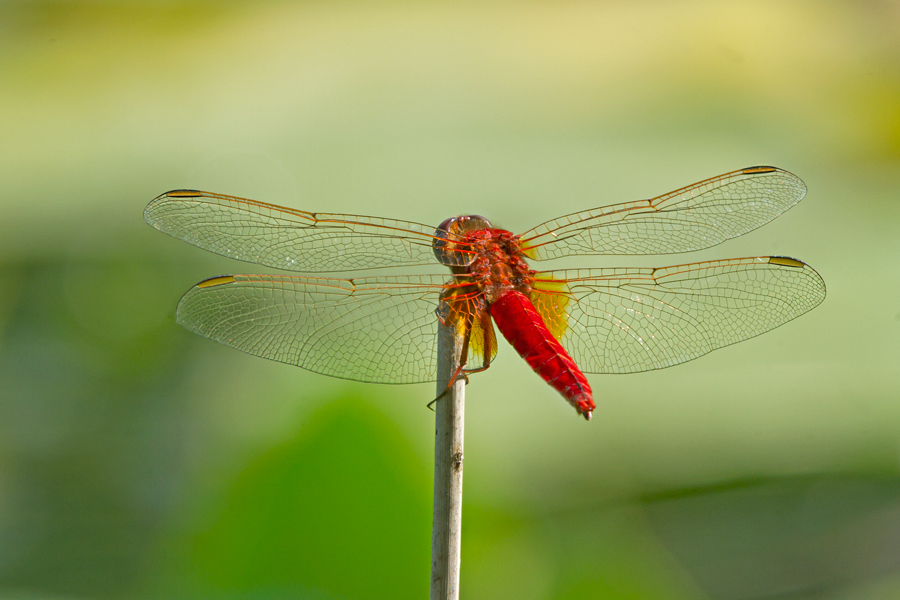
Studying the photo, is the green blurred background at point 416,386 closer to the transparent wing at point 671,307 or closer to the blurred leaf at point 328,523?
the blurred leaf at point 328,523

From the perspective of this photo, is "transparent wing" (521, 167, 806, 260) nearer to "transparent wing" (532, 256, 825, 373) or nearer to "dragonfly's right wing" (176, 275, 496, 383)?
"transparent wing" (532, 256, 825, 373)

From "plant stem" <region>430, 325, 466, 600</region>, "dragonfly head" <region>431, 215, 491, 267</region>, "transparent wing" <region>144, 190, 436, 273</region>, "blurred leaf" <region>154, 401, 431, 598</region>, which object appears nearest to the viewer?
"plant stem" <region>430, 325, 466, 600</region>

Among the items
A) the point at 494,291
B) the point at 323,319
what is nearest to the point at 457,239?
the point at 494,291

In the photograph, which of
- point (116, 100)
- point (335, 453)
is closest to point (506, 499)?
point (335, 453)

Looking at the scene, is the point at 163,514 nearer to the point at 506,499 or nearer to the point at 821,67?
the point at 506,499

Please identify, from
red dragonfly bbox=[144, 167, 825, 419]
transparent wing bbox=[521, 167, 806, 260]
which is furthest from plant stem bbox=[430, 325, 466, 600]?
transparent wing bbox=[521, 167, 806, 260]

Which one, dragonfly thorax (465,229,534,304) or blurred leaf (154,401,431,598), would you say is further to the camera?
blurred leaf (154,401,431,598)

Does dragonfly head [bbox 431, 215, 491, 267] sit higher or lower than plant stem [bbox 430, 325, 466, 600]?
higher
